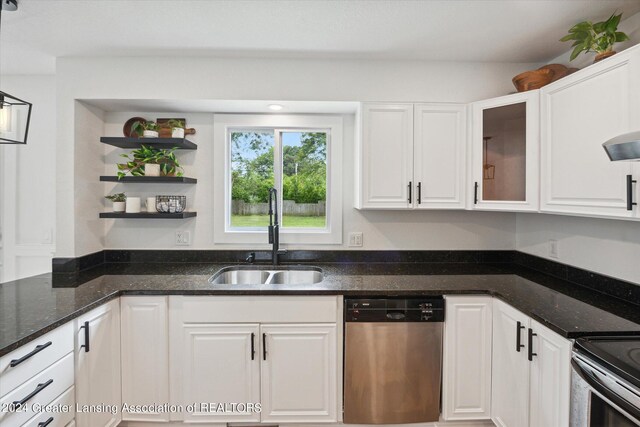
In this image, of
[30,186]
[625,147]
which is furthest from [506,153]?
[30,186]

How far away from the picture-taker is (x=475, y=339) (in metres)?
1.85

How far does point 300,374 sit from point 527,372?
3.86 feet

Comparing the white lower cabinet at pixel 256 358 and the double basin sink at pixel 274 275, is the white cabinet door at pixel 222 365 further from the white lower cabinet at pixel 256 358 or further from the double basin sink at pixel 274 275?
the double basin sink at pixel 274 275

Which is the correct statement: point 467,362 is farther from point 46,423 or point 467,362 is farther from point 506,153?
point 46,423

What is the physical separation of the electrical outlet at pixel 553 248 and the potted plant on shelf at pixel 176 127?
2738 mm

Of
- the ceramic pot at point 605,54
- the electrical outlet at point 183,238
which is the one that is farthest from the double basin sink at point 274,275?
the ceramic pot at point 605,54

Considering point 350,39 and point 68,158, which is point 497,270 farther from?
point 68,158

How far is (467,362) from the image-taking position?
1.85 meters

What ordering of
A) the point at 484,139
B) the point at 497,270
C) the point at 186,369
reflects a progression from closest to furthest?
the point at 186,369
the point at 484,139
the point at 497,270

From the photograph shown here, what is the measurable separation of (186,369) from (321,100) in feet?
6.21

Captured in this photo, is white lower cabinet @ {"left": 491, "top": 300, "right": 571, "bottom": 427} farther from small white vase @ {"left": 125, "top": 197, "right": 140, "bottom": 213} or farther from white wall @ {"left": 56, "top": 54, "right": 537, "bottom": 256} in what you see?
small white vase @ {"left": 125, "top": 197, "right": 140, "bottom": 213}

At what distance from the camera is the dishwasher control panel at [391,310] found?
182 centimetres

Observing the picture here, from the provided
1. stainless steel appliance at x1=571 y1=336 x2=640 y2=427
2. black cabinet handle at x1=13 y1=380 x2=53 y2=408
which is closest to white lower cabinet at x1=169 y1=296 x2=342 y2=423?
black cabinet handle at x1=13 y1=380 x2=53 y2=408

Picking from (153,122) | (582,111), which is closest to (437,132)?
(582,111)
